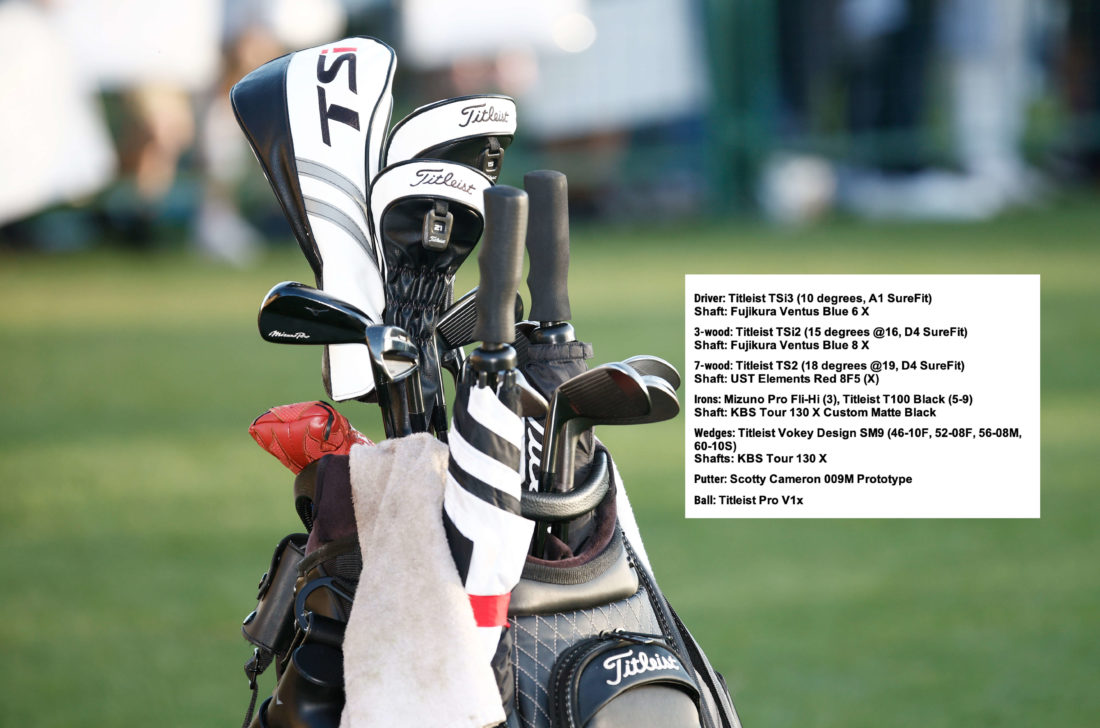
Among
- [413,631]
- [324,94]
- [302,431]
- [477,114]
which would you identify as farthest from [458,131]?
[413,631]

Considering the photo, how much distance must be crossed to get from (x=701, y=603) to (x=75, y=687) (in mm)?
1054

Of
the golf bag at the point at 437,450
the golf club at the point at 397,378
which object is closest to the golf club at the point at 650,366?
the golf bag at the point at 437,450

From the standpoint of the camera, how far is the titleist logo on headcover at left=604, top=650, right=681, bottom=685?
0.80m

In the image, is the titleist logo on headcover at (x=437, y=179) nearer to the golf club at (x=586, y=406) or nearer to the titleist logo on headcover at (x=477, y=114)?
the titleist logo on headcover at (x=477, y=114)

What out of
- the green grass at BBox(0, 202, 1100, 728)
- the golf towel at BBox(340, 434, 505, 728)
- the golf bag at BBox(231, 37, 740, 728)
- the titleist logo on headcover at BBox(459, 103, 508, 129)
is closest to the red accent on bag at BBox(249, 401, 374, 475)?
the golf bag at BBox(231, 37, 740, 728)

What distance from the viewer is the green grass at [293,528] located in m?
1.95

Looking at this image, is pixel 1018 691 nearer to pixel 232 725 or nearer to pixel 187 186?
pixel 232 725

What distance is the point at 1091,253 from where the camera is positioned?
5812 mm

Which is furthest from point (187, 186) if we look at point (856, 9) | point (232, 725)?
point (232, 725)

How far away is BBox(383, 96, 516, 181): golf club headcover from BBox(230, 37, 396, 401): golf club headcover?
0.05 metres

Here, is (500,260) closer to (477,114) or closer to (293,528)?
(477,114)

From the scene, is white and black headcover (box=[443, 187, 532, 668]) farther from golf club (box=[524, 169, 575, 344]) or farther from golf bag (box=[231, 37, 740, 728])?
golf club (box=[524, 169, 575, 344])

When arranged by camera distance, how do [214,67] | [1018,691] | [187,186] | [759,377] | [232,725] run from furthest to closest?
1. [187,186]
2. [214,67]
3. [1018,691]
4. [232,725]
5. [759,377]

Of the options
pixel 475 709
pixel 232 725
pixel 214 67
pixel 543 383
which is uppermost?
pixel 214 67
